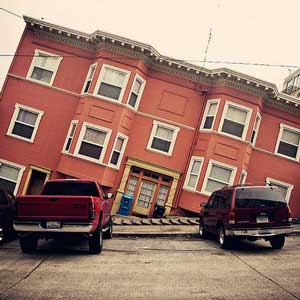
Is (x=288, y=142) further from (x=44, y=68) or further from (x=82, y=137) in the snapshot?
(x=44, y=68)

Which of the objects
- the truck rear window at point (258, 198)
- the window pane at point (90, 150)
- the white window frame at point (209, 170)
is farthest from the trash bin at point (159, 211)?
the truck rear window at point (258, 198)

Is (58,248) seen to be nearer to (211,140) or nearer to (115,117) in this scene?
(115,117)

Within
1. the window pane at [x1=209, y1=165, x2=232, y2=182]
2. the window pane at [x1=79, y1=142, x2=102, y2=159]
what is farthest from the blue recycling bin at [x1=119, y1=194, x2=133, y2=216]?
the window pane at [x1=209, y1=165, x2=232, y2=182]

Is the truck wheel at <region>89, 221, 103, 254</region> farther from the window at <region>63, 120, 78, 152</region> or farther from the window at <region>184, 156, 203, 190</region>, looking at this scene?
the window at <region>184, 156, 203, 190</region>

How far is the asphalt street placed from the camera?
5.95 meters

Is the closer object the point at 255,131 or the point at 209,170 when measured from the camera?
the point at 209,170

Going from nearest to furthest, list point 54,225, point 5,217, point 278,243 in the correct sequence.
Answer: point 54,225 → point 5,217 → point 278,243

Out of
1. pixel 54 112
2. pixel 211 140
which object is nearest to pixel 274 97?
pixel 211 140

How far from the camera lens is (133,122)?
2055 centimetres

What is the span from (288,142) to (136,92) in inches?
391

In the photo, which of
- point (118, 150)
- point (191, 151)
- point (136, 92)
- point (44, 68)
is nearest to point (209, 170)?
point (191, 151)

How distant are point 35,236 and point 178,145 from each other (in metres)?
12.7

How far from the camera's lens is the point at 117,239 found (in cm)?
1317

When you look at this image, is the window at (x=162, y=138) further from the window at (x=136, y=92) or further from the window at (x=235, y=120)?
the window at (x=235, y=120)
